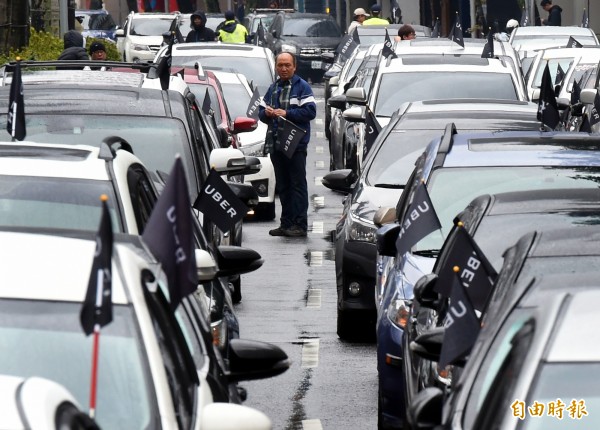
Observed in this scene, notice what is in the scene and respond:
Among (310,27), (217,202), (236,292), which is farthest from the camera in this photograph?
(310,27)

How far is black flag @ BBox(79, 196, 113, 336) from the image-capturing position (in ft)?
15.5

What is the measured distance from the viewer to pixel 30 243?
18.5 ft

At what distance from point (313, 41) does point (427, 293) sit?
134 feet

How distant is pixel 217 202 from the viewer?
9.90 m

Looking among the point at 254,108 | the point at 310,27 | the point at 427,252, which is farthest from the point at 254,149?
the point at 310,27

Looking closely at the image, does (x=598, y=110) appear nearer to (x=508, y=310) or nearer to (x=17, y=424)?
(x=508, y=310)

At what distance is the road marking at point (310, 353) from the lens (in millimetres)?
11734

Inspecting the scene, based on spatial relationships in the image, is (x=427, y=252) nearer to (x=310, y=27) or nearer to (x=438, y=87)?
(x=438, y=87)

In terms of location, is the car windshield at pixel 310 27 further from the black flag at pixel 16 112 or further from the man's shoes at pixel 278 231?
the black flag at pixel 16 112

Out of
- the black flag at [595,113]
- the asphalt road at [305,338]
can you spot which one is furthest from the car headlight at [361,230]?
the black flag at [595,113]

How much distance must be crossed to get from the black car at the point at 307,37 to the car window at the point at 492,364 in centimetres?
4134

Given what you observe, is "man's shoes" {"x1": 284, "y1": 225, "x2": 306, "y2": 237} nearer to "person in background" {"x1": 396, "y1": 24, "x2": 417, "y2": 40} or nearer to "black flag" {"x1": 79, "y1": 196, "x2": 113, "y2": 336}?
"person in background" {"x1": 396, "y1": 24, "x2": 417, "y2": 40}

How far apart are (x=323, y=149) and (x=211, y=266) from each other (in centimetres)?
2186

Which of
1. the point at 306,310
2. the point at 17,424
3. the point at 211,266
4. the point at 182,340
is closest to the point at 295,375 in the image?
the point at 306,310
